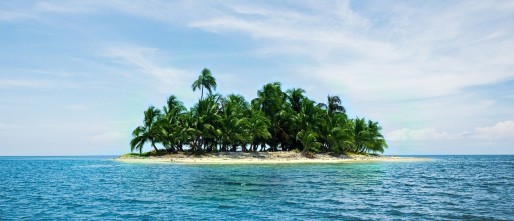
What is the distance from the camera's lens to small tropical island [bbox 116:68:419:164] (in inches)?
3147

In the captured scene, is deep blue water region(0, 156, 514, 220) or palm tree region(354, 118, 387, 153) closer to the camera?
deep blue water region(0, 156, 514, 220)

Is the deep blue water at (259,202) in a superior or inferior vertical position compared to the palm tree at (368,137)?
inferior

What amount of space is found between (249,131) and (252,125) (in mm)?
1439

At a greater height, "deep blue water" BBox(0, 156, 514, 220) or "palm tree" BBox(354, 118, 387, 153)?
"palm tree" BBox(354, 118, 387, 153)

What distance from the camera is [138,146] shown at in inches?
3324

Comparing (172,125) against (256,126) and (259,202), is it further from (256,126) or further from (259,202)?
(259,202)

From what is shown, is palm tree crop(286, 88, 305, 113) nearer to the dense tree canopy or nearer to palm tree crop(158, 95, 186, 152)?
the dense tree canopy

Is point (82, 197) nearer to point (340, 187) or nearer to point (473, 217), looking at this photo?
point (340, 187)

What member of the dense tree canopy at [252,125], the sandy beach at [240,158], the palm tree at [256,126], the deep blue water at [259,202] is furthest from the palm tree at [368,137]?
the deep blue water at [259,202]

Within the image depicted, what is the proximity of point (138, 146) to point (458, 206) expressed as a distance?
70862 mm

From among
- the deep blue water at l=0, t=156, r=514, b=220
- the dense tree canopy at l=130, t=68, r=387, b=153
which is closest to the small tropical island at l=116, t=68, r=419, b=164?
the dense tree canopy at l=130, t=68, r=387, b=153

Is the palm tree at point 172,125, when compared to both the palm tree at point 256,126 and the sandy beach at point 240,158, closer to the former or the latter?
the sandy beach at point 240,158

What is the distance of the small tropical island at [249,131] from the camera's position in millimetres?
79938

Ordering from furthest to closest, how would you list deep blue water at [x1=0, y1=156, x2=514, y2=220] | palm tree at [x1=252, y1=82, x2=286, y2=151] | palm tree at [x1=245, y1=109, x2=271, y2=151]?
palm tree at [x1=252, y1=82, x2=286, y2=151] → palm tree at [x1=245, y1=109, x2=271, y2=151] → deep blue water at [x1=0, y1=156, x2=514, y2=220]
